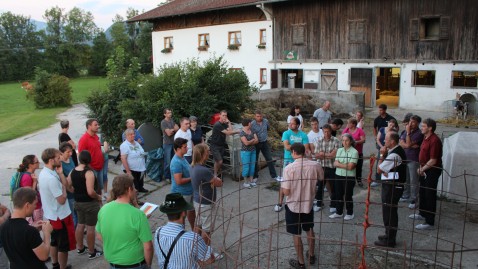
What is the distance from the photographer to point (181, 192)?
247 inches

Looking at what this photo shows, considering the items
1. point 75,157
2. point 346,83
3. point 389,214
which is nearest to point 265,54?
point 346,83

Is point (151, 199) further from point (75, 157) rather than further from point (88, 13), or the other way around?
point (88, 13)

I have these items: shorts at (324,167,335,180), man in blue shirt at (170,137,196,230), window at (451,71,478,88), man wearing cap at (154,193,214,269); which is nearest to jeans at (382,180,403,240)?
shorts at (324,167,335,180)

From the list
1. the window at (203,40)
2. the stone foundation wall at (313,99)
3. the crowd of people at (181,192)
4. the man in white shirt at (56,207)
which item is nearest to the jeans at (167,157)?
the crowd of people at (181,192)

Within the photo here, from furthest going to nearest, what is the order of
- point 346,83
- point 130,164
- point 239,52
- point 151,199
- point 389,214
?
point 239,52 → point 346,83 → point 151,199 → point 130,164 → point 389,214

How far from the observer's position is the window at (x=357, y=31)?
73.2ft

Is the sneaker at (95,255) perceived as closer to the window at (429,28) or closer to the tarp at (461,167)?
the tarp at (461,167)

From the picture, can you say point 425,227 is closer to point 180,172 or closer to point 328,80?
point 180,172

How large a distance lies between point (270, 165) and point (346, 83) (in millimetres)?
15014

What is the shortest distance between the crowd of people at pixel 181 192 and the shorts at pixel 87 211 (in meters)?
0.01

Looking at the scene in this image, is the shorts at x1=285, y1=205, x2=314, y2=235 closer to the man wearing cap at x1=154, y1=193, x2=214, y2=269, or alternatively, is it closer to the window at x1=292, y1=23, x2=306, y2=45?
the man wearing cap at x1=154, y1=193, x2=214, y2=269

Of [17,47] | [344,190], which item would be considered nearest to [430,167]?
[344,190]

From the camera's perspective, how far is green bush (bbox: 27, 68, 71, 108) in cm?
2747

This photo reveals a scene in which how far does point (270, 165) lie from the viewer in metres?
9.98
